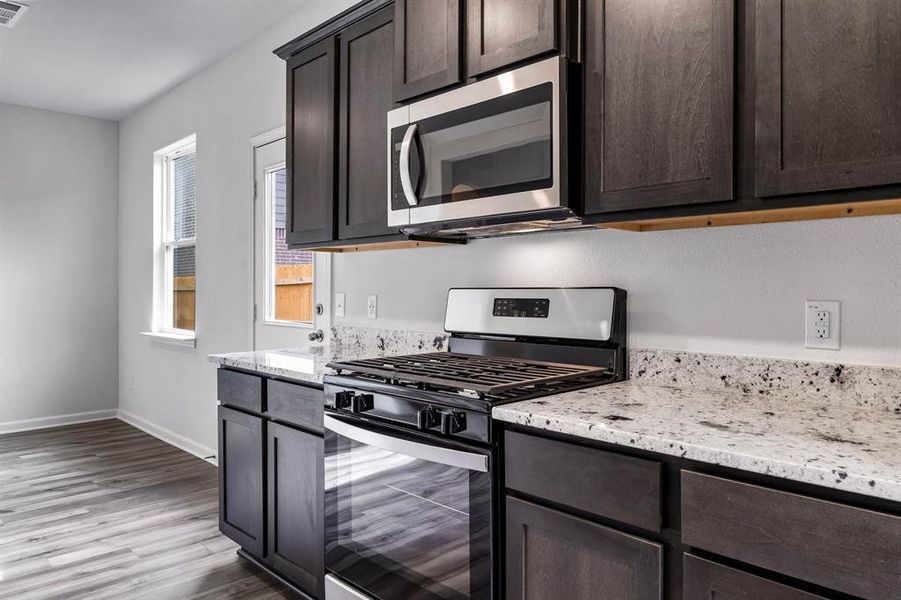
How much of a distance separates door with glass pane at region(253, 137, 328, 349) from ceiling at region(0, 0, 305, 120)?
0.71 metres

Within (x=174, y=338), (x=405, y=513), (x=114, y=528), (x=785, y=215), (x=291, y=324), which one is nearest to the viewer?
(x=785, y=215)

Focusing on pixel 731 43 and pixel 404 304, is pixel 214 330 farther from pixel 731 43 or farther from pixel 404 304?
pixel 731 43

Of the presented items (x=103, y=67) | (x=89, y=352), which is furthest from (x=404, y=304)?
(x=89, y=352)

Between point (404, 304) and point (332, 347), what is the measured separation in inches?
20.0

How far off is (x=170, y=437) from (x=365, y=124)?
3425mm

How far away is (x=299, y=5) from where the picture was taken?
330cm

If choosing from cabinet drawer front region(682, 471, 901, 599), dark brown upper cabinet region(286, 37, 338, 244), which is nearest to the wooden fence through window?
dark brown upper cabinet region(286, 37, 338, 244)

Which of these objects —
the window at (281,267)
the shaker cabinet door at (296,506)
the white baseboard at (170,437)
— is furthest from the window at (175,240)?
the shaker cabinet door at (296,506)

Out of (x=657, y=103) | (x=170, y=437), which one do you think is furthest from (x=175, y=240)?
(x=657, y=103)

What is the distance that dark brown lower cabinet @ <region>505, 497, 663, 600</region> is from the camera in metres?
1.21

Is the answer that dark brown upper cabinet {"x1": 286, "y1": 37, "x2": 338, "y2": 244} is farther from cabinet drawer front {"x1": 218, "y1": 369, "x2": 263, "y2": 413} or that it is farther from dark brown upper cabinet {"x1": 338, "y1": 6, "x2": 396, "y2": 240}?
cabinet drawer front {"x1": 218, "y1": 369, "x2": 263, "y2": 413}

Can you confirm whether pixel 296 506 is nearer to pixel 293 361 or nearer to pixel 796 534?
pixel 293 361

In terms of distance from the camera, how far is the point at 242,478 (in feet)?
8.33

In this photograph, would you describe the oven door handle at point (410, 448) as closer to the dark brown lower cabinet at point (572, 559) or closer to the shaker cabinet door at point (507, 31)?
the dark brown lower cabinet at point (572, 559)
